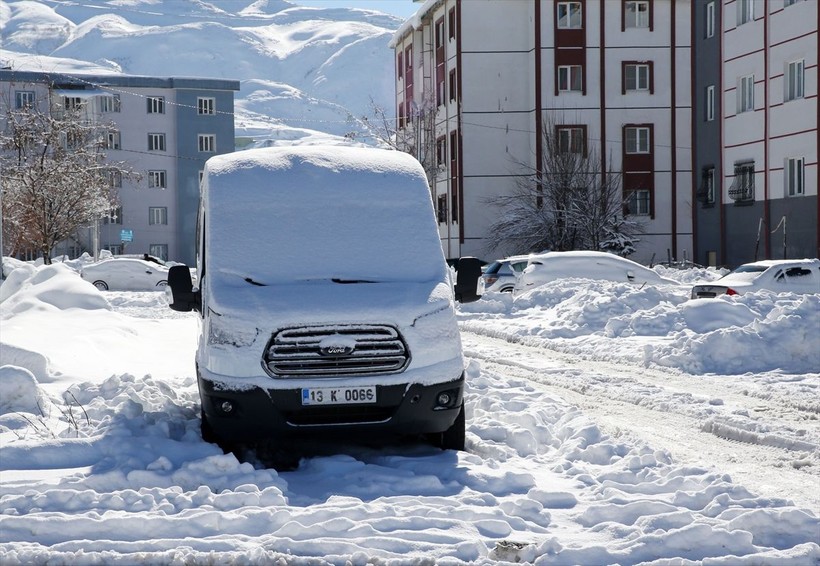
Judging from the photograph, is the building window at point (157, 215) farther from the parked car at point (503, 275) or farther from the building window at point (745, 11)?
the parked car at point (503, 275)

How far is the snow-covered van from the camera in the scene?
7.76m

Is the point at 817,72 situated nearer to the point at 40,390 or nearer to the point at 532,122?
the point at 532,122

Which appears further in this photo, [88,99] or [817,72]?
[88,99]

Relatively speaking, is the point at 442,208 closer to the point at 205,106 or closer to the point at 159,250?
the point at 159,250

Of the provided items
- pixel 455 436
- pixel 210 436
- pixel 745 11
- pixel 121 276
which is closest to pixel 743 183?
pixel 745 11

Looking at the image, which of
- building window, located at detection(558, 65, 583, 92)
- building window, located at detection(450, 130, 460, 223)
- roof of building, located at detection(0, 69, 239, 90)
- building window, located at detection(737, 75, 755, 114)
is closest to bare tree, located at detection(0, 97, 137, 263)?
building window, located at detection(450, 130, 460, 223)

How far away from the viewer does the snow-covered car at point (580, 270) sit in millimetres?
30016

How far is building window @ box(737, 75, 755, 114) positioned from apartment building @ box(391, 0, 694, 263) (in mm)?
10480

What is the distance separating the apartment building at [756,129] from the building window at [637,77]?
5.07 m

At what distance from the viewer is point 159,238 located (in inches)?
3300

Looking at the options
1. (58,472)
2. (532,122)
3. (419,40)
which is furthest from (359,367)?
(419,40)

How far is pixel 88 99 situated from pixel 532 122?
123ft

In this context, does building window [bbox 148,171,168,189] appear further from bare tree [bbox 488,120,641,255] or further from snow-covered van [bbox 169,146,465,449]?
snow-covered van [bbox 169,146,465,449]

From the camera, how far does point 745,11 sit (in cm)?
4466
